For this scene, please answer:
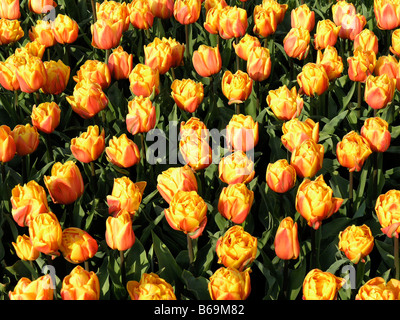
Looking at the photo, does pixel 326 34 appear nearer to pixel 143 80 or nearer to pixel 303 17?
pixel 303 17

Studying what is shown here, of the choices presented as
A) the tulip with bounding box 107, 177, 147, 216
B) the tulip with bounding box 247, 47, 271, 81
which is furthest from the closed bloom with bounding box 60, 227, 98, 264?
the tulip with bounding box 247, 47, 271, 81

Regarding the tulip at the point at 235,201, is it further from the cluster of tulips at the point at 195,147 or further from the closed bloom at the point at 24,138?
the closed bloom at the point at 24,138

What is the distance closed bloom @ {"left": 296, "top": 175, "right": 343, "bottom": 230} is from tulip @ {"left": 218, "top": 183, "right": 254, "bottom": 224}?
20cm

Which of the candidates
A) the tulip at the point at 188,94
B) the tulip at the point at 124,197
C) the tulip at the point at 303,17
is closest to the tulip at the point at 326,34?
the tulip at the point at 303,17

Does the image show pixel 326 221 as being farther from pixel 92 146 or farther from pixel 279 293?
pixel 92 146

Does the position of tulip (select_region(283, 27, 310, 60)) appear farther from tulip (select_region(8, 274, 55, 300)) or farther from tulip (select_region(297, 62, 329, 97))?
tulip (select_region(8, 274, 55, 300))

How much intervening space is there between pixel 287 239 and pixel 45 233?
0.83 meters

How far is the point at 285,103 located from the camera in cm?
299

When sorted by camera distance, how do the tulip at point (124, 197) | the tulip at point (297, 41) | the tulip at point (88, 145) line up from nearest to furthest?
the tulip at point (124, 197)
the tulip at point (88, 145)
the tulip at point (297, 41)

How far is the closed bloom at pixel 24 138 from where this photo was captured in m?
2.90

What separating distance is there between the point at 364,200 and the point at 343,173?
0.35 metres

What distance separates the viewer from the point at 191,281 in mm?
2410

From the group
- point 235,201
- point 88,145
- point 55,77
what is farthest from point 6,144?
point 235,201
